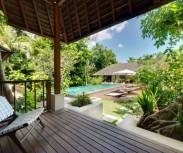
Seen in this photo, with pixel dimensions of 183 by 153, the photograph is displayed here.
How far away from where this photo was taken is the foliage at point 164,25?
325 centimetres

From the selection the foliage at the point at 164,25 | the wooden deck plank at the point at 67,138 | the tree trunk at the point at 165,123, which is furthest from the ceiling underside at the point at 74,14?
the wooden deck plank at the point at 67,138

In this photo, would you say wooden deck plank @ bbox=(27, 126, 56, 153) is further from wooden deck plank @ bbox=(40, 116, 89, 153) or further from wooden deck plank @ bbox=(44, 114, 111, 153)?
wooden deck plank @ bbox=(44, 114, 111, 153)

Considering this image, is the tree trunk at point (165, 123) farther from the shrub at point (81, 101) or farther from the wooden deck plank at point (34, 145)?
the wooden deck plank at point (34, 145)

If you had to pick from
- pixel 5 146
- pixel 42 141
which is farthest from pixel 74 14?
pixel 5 146

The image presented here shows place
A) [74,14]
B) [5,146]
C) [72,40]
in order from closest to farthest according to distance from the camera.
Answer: [5,146]
[74,14]
[72,40]

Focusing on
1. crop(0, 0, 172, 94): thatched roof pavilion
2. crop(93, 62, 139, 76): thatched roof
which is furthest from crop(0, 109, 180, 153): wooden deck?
crop(93, 62, 139, 76): thatched roof

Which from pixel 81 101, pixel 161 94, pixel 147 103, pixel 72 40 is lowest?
pixel 81 101

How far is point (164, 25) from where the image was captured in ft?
11.2

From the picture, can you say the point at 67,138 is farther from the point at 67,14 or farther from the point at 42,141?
the point at 67,14

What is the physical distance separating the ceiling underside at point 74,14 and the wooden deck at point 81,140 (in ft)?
9.92

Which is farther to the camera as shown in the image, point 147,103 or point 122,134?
point 147,103

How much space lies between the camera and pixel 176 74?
3566 millimetres

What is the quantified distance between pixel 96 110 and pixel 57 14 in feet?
11.5

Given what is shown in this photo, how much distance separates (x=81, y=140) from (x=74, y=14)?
405cm
